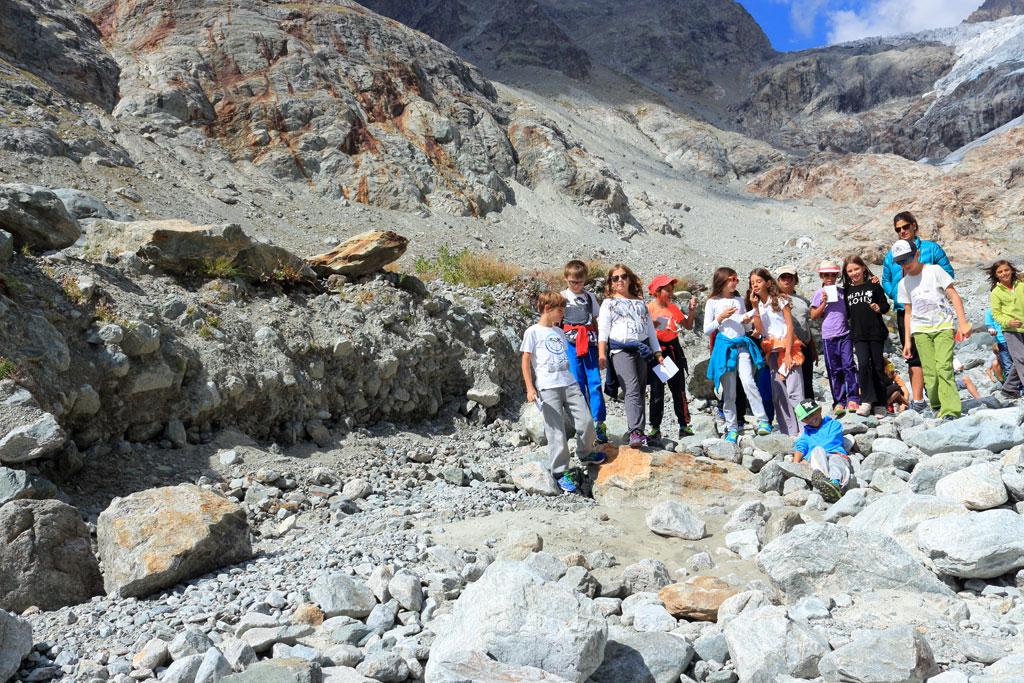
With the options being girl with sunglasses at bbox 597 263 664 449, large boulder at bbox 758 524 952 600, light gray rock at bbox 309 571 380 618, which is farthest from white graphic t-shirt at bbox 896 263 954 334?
light gray rock at bbox 309 571 380 618

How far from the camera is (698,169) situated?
45500 millimetres

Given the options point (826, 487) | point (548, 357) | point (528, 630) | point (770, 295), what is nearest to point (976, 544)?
point (826, 487)

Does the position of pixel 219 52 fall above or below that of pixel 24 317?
above

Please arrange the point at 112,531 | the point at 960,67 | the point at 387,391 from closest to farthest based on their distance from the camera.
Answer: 1. the point at 112,531
2. the point at 387,391
3. the point at 960,67

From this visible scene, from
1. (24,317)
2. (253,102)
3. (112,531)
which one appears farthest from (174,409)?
(253,102)

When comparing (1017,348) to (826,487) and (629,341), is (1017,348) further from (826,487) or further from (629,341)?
(629,341)

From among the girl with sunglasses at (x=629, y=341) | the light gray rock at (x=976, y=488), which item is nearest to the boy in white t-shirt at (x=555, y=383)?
the girl with sunglasses at (x=629, y=341)

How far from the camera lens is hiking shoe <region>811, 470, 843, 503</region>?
16.9ft

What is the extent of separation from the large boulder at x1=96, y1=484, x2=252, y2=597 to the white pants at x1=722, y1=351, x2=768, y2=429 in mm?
4669

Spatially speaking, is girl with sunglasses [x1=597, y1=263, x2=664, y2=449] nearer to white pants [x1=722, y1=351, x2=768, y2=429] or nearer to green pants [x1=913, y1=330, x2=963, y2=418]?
white pants [x1=722, y1=351, x2=768, y2=429]

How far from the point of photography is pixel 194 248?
25.0 feet

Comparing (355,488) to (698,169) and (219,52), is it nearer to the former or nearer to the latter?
(219,52)

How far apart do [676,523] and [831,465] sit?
1443 mm

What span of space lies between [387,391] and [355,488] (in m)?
2.20
